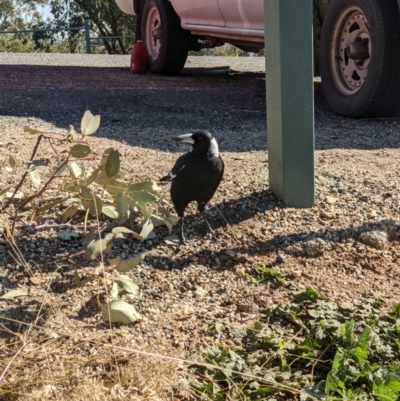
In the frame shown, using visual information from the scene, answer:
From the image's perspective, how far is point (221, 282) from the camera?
2961 millimetres

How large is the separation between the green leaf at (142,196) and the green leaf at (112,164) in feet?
0.35

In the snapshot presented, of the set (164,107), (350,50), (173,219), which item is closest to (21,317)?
(173,219)

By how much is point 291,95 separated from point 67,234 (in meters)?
1.20

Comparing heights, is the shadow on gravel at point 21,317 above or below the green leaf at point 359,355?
above

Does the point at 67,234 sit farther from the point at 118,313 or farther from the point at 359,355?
the point at 359,355

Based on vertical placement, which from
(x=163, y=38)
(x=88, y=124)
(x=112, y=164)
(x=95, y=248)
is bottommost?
(x=95, y=248)

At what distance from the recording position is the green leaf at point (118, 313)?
2543mm

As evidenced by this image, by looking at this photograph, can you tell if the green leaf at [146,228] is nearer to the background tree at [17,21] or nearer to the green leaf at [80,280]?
the green leaf at [80,280]

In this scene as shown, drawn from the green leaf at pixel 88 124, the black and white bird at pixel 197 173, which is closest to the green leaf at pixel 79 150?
the green leaf at pixel 88 124

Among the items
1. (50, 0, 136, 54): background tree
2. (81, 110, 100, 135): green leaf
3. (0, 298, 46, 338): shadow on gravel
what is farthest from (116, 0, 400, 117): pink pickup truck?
(50, 0, 136, 54): background tree

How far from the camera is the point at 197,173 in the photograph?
3.28 metres

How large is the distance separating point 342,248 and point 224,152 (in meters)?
1.59

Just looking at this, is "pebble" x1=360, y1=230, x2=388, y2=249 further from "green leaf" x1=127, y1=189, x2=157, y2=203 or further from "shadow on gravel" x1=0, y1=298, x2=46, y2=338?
"shadow on gravel" x1=0, y1=298, x2=46, y2=338

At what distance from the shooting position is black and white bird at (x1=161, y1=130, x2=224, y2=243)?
327 cm
